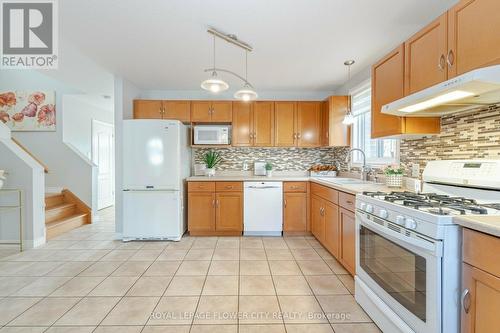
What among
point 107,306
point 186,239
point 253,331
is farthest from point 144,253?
point 253,331

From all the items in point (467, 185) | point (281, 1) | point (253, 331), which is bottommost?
point (253, 331)

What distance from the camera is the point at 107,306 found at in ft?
6.37

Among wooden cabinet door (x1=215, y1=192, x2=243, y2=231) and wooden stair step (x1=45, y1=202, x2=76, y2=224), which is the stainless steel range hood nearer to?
wooden cabinet door (x1=215, y1=192, x2=243, y2=231)

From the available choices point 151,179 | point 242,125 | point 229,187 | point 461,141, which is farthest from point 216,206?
point 461,141

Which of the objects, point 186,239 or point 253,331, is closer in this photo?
point 253,331

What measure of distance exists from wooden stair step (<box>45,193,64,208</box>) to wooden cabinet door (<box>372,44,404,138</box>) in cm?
515

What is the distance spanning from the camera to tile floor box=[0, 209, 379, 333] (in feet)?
5.72

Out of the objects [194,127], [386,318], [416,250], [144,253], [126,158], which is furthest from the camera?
[194,127]

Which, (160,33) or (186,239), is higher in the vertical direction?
(160,33)

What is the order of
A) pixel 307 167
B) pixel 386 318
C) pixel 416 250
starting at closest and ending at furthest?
pixel 416 250
pixel 386 318
pixel 307 167

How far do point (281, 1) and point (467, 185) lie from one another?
1843 millimetres

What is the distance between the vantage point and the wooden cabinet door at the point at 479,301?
967mm

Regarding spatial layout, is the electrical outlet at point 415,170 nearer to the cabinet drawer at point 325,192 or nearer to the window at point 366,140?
the window at point 366,140

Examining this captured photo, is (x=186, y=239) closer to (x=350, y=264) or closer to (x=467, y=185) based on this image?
(x=350, y=264)
